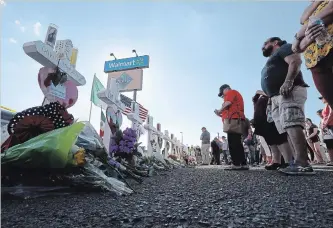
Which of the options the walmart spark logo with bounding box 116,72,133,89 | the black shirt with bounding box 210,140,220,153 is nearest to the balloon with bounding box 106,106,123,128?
the black shirt with bounding box 210,140,220,153

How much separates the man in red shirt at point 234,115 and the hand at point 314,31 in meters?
2.01

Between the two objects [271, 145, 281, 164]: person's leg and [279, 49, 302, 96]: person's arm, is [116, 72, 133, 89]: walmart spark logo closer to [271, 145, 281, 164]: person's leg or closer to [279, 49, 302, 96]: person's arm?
[271, 145, 281, 164]: person's leg

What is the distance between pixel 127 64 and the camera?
1758 centimetres

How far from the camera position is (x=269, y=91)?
2748mm

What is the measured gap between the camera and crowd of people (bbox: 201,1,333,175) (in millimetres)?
1645

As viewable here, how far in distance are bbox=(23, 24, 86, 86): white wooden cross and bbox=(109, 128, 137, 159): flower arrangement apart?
40.2 inches

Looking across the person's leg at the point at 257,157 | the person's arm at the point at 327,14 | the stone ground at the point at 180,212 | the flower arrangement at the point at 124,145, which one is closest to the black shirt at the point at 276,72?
the person's arm at the point at 327,14

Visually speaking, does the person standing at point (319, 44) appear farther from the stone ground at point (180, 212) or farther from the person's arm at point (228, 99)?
the person's arm at point (228, 99)

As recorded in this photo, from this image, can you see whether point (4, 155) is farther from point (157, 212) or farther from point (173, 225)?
point (173, 225)

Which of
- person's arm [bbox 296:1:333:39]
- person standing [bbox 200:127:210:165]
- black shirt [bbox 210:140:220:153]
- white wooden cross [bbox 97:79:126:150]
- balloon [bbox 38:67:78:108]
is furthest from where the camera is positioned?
person standing [bbox 200:127:210:165]

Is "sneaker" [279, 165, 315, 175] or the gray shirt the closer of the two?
"sneaker" [279, 165, 315, 175]

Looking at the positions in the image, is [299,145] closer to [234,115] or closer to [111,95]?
[234,115]

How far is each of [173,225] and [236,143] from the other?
116 inches

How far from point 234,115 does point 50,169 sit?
276 cm
